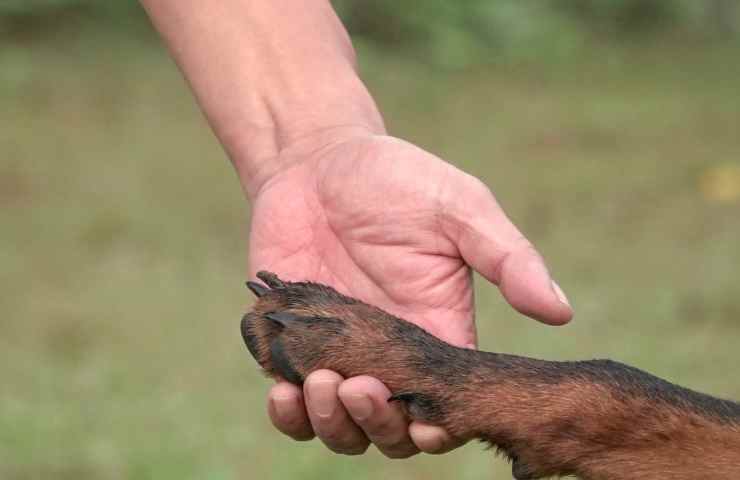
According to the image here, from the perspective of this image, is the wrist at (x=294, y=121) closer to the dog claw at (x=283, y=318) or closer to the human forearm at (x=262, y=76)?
the human forearm at (x=262, y=76)

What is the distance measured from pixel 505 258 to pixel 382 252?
437mm

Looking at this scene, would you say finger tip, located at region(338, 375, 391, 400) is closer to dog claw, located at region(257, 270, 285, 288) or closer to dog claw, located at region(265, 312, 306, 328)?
dog claw, located at region(265, 312, 306, 328)

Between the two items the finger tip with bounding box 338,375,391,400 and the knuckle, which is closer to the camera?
the finger tip with bounding box 338,375,391,400

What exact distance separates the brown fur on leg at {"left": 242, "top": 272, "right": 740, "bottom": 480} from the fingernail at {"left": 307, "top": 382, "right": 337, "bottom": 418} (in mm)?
113

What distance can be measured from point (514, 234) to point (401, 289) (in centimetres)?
40

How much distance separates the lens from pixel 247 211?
890 centimetres

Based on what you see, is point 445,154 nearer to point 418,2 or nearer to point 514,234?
point 418,2

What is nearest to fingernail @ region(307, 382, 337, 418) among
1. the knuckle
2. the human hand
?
the human hand

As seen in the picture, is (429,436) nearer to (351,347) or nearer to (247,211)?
(351,347)

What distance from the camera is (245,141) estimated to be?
3.75 metres

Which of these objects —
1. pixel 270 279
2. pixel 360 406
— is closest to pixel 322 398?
pixel 360 406

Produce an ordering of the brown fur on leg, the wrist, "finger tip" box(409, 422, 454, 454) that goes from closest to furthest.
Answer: the brown fur on leg < "finger tip" box(409, 422, 454, 454) < the wrist

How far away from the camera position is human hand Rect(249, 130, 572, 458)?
3.05m

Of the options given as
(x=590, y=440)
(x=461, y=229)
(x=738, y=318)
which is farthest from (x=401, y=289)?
(x=738, y=318)
